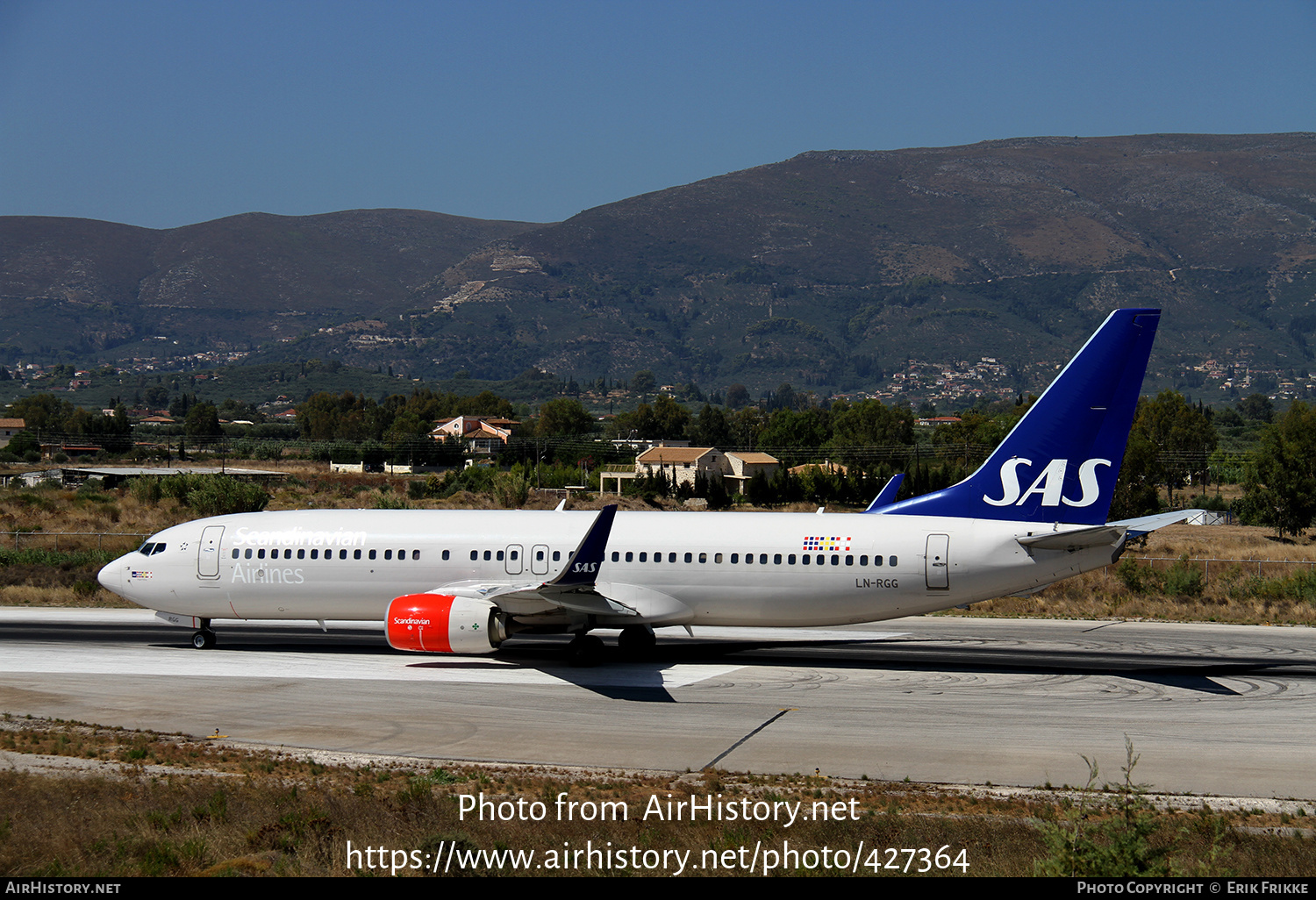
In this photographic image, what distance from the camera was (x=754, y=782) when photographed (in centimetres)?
1702

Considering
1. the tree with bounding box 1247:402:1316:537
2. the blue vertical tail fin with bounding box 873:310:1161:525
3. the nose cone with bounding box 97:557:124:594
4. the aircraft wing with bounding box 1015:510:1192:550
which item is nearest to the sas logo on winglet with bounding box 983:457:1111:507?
the blue vertical tail fin with bounding box 873:310:1161:525

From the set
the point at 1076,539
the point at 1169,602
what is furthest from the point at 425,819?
the point at 1169,602

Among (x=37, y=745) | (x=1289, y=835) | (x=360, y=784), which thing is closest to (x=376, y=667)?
(x=37, y=745)

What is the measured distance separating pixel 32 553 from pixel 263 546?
81.8 feet

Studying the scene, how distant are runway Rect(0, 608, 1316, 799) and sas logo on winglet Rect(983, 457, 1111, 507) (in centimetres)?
421

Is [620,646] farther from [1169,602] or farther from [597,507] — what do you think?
[597,507]

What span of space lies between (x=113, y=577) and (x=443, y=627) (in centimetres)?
1170

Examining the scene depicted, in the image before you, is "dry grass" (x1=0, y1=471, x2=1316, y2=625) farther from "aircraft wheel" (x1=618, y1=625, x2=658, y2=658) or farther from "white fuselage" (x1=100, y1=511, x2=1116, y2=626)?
"aircraft wheel" (x1=618, y1=625, x2=658, y2=658)

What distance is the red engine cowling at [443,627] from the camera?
2483 cm

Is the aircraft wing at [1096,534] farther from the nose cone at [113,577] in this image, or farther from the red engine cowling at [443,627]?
the nose cone at [113,577]

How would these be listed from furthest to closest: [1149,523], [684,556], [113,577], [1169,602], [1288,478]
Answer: [1288,478], [1169,602], [113,577], [684,556], [1149,523]

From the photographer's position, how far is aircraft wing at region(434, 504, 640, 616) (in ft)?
81.0

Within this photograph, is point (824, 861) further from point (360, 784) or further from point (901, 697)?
point (901, 697)

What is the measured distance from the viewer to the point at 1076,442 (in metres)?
26.6
